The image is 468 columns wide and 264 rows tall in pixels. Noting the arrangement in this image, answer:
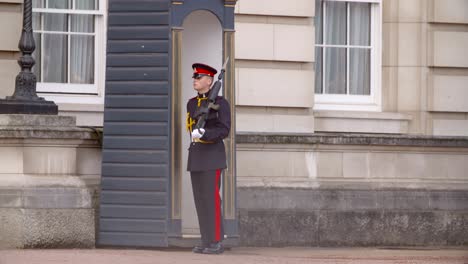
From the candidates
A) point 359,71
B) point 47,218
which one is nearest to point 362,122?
point 359,71

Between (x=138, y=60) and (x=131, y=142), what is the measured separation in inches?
31.7

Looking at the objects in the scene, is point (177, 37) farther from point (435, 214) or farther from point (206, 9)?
point (435, 214)

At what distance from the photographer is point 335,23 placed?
18.1m

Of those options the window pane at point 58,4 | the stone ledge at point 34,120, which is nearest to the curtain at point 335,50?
the window pane at point 58,4

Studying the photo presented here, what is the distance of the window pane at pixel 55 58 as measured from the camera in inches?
664

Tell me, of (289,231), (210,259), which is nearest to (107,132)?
(210,259)

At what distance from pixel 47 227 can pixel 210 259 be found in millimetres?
1654

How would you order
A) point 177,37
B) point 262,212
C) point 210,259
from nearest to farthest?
point 210,259 < point 177,37 < point 262,212

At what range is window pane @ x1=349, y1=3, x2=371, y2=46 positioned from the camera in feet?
59.8

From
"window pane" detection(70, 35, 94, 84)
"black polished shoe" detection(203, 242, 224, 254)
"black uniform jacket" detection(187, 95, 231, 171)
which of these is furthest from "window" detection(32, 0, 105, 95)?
"black polished shoe" detection(203, 242, 224, 254)

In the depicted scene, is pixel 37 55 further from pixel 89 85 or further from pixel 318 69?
pixel 318 69

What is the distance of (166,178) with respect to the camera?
14688mm

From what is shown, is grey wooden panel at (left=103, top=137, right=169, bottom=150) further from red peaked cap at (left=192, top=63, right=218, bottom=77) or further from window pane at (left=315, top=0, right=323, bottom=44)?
window pane at (left=315, top=0, right=323, bottom=44)

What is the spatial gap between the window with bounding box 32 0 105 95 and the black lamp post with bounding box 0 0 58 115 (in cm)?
185
